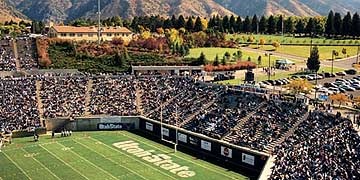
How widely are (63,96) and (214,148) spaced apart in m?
21.2

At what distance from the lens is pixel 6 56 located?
71.1 metres

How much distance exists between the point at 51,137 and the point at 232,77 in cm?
2433

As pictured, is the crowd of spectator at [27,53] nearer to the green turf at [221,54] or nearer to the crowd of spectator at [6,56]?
the crowd of spectator at [6,56]

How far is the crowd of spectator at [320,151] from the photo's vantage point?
3045cm

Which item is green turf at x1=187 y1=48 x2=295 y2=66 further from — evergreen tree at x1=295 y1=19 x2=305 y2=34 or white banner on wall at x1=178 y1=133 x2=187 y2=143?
white banner on wall at x1=178 y1=133 x2=187 y2=143

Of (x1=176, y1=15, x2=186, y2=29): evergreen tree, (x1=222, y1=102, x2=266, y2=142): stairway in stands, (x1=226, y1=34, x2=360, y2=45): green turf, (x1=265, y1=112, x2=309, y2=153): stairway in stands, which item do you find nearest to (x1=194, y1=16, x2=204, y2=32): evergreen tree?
(x1=176, y1=15, x2=186, y2=29): evergreen tree

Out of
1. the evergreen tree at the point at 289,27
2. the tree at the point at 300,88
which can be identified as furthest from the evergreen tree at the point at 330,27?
the tree at the point at 300,88

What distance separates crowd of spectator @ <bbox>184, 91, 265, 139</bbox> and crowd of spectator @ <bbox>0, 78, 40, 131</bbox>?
15804 mm

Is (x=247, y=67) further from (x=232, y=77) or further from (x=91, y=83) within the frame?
(x=91, y=83)

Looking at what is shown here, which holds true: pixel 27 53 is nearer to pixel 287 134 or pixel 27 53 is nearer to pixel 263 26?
pixel 287 134

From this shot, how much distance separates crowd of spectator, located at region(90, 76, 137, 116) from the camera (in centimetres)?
5188

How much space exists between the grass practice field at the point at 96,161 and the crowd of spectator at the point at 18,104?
98.2 inches

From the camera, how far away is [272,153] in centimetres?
3628

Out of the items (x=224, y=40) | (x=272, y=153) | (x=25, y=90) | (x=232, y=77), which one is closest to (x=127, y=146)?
(x=272, y=153)
